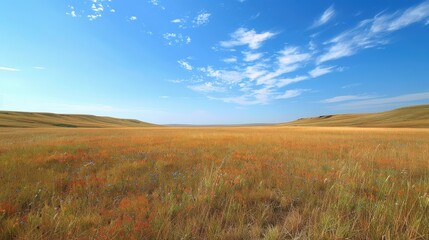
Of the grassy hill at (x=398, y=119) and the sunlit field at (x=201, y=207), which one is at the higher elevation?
the grassy hill at (x=398, y=119)

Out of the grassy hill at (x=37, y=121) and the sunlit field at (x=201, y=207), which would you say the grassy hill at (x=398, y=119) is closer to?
the sunlit field at (x=201, y=207)

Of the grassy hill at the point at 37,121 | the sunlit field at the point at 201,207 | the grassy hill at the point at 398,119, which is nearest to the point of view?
the sunlit field at the point at 201,207

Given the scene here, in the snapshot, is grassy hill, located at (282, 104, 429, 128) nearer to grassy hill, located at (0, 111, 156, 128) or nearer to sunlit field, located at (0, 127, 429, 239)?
sunlit field, located at (0, 127, 429, 239)

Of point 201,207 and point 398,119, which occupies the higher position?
point 398,119

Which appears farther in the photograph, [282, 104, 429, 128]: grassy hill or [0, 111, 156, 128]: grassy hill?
[282, 104, 429, 128]: grassy hill

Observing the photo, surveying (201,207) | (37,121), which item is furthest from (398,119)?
(37,121)

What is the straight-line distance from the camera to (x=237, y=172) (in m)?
5.91

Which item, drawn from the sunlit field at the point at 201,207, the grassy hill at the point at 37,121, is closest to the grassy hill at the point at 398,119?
the sunlit field at the point at 201,207

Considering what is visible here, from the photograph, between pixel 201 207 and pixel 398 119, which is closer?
pixel 201 207

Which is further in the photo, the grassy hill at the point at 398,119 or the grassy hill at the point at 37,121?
the grassy hill at the point at 398,119

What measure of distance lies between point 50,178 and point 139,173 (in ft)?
6.86

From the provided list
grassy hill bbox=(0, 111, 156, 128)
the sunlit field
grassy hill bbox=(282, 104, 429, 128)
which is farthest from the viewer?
grassy hill bbox=(282, 104, 429, 128)

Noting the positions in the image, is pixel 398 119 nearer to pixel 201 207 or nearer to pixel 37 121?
pixel 201 207

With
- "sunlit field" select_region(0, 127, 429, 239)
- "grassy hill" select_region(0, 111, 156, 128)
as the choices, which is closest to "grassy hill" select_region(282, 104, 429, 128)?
"sunlit field" select_region(0, 127, 429, 239)
